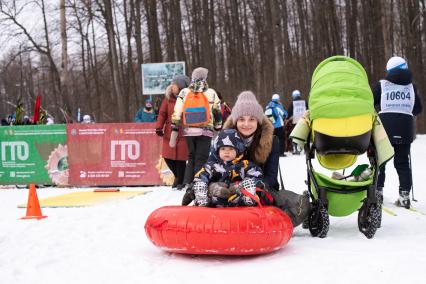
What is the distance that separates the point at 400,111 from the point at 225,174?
2.58 metres

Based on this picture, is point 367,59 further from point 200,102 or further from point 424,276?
point 424,276

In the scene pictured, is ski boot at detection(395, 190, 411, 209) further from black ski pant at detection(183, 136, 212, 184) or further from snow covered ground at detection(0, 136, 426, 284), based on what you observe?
black ski pant at detection(183, 136, 212, 184)

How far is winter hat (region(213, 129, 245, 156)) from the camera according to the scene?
4.51 meters

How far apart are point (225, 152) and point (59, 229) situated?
2076 millimetres

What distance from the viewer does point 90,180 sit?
33.2 feet

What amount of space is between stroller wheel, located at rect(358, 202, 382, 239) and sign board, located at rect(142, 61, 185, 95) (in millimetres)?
15819

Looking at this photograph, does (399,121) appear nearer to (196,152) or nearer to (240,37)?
(196,152)

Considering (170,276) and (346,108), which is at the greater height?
(346,108)

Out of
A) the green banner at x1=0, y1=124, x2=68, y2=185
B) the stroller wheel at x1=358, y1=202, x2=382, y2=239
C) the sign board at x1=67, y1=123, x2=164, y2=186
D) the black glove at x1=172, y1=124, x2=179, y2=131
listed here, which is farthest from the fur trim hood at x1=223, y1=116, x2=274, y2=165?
the green banner at x1=0, y1=124, x2=68, y2=185

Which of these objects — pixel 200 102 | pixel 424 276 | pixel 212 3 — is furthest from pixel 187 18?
pixel 424 276

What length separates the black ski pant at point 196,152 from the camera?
7.71 meters

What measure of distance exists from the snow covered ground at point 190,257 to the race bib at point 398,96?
3.67 ft

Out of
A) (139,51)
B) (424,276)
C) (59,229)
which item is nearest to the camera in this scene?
(424,276)

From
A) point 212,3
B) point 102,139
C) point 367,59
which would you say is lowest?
point 102,139
